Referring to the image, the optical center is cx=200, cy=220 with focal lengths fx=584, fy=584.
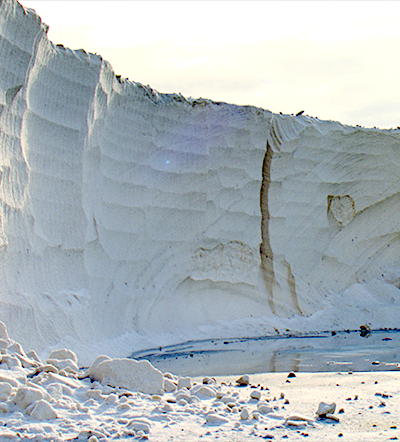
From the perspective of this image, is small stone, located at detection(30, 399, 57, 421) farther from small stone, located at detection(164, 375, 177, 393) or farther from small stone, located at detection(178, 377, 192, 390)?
small stone, located at detection(178, 377, 192, 390)

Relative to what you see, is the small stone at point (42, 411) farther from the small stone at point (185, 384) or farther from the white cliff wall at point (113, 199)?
the white cliff wall at point (113, 199)

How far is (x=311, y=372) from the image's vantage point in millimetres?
4766

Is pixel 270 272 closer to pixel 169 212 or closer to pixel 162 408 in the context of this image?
pixel 169 212

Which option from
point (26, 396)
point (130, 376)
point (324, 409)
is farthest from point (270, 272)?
point (26, 396)

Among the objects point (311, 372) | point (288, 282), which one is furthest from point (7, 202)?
point (288, 282)

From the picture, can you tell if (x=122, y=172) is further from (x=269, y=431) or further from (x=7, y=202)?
(x=269, y=431)

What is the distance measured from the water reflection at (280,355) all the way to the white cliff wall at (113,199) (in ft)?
2.61

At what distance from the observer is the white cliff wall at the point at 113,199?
18.9 ft

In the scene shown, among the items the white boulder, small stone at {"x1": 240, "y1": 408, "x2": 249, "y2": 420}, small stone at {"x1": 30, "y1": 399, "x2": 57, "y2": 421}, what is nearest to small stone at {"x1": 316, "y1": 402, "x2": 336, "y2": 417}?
small stone at {"x1": 240, "y1": 408, "x2": 249, "y2": 420}

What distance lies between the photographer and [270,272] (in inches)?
356

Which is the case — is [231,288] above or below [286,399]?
above

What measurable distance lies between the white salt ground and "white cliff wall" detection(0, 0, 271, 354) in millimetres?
2281

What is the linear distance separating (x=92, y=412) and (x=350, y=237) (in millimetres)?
8098

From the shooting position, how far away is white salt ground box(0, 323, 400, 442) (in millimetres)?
2521
